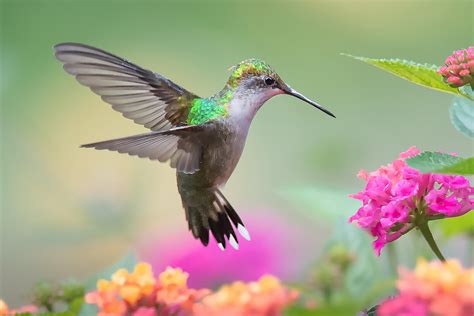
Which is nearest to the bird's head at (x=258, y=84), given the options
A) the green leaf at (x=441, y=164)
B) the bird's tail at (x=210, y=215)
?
the bird's tail at (x=210, y=215)

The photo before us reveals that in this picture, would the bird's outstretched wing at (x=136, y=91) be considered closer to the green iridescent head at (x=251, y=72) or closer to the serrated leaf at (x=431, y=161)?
the green iridescent head at (x=251, y=72)

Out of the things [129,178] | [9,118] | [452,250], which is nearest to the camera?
[452,250]

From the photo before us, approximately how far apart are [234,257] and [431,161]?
1.31 meters

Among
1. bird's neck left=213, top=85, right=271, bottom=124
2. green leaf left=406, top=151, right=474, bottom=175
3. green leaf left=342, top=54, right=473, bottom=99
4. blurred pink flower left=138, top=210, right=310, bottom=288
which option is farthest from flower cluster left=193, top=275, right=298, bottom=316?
blurred pink flower left=138, top=210, right=310, bottom=288

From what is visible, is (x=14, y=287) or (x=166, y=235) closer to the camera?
(x=166, y=235)

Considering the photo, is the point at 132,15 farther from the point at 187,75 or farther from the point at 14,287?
the point at 14,287

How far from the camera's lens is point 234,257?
2453mm

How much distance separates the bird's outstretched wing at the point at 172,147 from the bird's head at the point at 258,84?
0.13m

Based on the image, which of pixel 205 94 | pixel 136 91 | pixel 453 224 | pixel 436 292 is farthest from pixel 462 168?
pixel 205 94

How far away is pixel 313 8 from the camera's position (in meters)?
7.24

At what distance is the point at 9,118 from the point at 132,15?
195 centimetres

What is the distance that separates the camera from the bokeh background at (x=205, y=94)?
473cm

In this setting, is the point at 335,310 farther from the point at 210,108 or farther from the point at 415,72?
the point at 210,108

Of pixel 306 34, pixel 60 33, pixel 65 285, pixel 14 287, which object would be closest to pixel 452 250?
pixel 65 285
